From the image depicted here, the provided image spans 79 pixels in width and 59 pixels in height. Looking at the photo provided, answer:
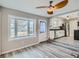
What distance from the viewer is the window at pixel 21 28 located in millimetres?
4613

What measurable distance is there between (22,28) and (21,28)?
0.10 meters

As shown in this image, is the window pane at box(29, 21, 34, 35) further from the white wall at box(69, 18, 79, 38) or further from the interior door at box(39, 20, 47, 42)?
the white wall at box(69, 18, 79, 38)

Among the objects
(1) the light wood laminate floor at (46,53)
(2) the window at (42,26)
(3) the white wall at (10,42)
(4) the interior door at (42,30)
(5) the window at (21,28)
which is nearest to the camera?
(1) the light wood laminate floor at (46,53)

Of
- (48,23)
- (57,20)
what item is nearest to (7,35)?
(48,23)

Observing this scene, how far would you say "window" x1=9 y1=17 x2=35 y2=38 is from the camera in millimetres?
4613

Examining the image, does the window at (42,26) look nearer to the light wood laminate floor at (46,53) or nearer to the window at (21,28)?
the window at (21,28)

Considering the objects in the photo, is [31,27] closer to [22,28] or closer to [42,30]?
A: [22,28]

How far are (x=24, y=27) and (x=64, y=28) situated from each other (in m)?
5.85

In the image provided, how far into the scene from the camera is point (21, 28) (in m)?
5.28

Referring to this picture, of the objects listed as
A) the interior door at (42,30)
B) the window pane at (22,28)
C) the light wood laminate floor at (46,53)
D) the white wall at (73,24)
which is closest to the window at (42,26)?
the interior door at (42,30)

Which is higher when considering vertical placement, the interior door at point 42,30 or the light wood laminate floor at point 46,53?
the interior door at point 42,30

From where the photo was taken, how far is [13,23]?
470 centimetres

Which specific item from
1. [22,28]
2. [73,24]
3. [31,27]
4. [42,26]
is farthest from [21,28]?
[73,24]

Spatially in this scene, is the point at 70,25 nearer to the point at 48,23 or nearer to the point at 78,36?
the point at 78,36
